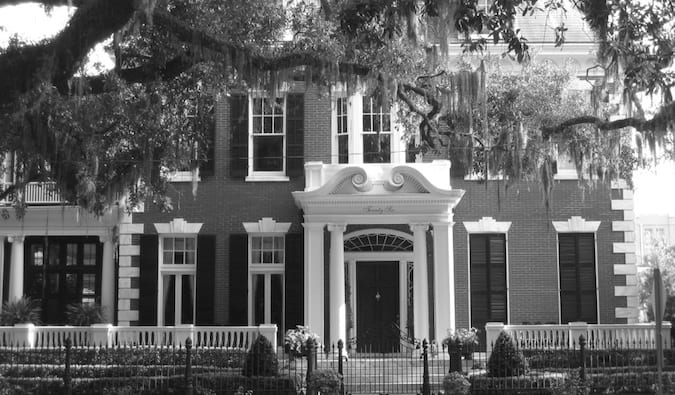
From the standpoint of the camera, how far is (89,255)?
89.8 ft

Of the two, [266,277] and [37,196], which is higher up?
[37,196]

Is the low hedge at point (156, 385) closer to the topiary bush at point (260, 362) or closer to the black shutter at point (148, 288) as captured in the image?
the topiary bush at point (260, 362)

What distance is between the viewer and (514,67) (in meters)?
26.2

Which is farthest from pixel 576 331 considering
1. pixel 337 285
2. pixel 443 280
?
pixel 337 285

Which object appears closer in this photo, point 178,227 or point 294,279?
point 294,279

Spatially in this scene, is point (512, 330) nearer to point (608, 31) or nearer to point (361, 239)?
point (361, 239)

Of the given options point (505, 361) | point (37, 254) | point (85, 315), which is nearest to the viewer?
point (505, 361)

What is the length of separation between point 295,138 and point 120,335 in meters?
7.45

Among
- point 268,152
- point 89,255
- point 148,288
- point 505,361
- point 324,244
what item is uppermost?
point 268,152

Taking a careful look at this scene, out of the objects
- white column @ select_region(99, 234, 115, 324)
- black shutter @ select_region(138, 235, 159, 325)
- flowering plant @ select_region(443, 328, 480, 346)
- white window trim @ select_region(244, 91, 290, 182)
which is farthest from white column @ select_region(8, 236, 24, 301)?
flowering plant @ select_region(443, 328, 480, 346)

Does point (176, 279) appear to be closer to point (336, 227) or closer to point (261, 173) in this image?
point (261, 173)

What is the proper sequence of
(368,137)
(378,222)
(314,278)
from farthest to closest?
(368,137), (378,222), (314,278)

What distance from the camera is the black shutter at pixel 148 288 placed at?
2616cm

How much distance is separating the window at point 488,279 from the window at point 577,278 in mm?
1672
